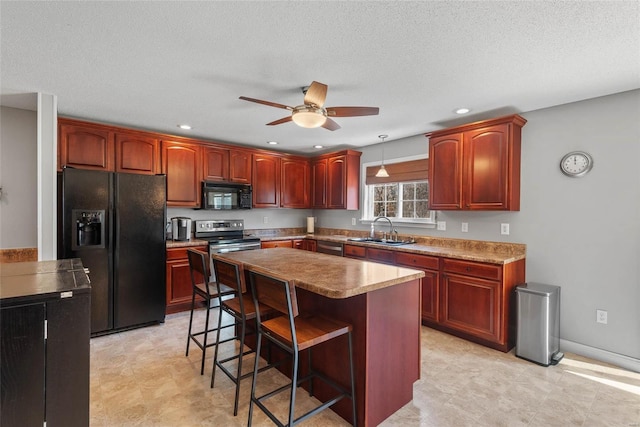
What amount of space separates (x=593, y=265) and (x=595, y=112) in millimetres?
1379

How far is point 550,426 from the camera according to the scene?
1.86 meters

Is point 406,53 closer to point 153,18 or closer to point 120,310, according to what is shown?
point 153,18

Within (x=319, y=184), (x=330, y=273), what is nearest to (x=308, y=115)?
(x=330, y=273)

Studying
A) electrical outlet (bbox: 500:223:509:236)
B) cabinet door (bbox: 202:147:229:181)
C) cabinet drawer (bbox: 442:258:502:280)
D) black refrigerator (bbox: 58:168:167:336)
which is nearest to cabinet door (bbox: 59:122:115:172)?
black refrigerator (bbox: 58:168:167:336)

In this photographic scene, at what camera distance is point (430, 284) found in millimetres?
3344

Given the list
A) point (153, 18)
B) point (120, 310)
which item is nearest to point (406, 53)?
point (153, 18)

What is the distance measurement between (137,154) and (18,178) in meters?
1.15

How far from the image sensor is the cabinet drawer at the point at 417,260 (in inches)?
131

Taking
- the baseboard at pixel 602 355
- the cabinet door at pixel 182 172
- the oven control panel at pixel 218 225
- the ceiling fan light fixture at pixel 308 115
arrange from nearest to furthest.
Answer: the ceiling fan light fixture at pixel 308 115 → the baseboard at pixel 602 355 → the cabinet door at pixel 182 172 → the oven control panel at pixel 218 225

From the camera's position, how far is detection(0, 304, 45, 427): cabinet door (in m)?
1.27

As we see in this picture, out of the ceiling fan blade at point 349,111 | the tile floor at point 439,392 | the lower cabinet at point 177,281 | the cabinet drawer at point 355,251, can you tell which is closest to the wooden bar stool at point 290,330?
the tile floor at point 439,392

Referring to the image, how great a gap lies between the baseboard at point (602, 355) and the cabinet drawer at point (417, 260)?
134 centimetres

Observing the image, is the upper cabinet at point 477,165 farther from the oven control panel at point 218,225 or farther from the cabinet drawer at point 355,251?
the oven control panel at point 218,225

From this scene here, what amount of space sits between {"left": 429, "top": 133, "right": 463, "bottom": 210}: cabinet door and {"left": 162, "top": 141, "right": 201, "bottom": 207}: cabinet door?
3111 millimetres
